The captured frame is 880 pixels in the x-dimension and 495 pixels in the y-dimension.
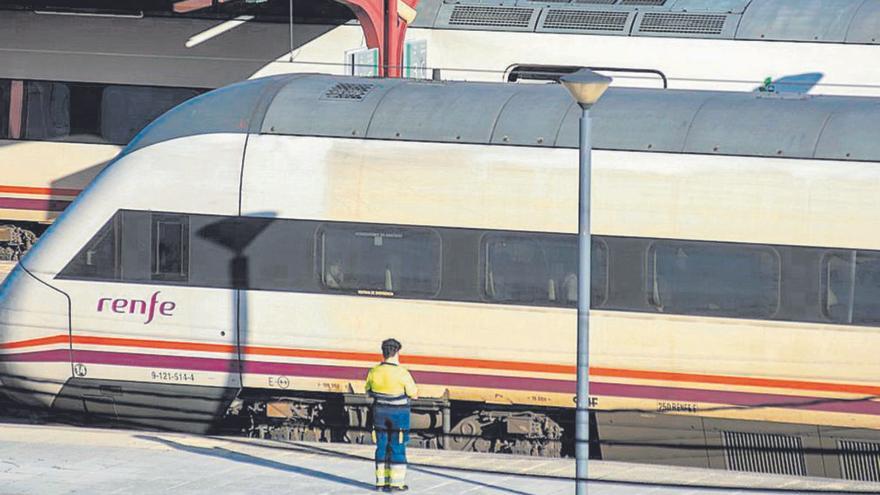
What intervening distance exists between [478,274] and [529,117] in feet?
5.21

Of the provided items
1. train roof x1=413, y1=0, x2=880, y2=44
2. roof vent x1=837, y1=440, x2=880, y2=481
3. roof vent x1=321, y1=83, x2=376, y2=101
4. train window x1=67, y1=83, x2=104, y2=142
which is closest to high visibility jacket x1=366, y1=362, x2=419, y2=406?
roof vent x1=321, y1=83, x2=376, y2=101

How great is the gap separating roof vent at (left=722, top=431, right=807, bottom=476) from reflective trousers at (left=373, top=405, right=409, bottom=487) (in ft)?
10.3

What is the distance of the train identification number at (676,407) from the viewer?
52.8ft

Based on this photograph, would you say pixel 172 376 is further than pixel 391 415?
Yes

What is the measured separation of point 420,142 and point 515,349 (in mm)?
2204

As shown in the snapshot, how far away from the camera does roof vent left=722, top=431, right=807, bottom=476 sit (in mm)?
16031

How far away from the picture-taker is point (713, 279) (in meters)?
16.0

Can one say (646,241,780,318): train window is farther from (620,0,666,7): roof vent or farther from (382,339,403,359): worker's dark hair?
(620,0,666,7): roof vent

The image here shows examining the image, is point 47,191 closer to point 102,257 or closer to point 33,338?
point 33,338

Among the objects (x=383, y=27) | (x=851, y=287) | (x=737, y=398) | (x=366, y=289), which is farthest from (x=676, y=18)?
(x=737, y=398)

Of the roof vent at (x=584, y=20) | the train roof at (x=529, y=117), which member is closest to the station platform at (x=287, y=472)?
the train roof at (x=529, y=117)

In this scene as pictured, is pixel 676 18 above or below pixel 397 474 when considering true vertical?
above

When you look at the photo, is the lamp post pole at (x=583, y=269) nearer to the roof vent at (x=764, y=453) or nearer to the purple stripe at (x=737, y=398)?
the purple stripe at (x=737, y=398)

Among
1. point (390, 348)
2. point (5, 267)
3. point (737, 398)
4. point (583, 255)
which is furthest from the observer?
point (5, 267)
